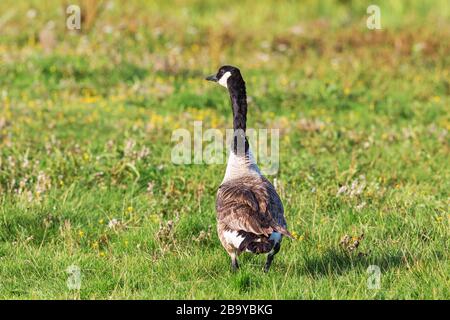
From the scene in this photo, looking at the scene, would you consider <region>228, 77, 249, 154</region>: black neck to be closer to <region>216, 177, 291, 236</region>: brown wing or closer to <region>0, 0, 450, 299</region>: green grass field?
<region>216, 177, 291, 236</region>: brown wing

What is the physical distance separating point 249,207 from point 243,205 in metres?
0.07

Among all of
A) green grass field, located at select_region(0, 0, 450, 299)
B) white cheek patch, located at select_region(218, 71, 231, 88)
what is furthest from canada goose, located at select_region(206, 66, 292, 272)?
green grass field, located at select_region(0, 0, 450, 299)

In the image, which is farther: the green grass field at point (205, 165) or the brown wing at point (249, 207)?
the green grass field at point (205, 165)

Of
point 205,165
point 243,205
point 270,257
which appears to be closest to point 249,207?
point 243,205

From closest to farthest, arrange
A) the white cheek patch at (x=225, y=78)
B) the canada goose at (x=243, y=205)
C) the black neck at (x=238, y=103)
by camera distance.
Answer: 1. the canada goose at (x=243, y=205)
2. the black neck at (x=238, y=103)
3. the white cheek patch at (x=225, y=78)

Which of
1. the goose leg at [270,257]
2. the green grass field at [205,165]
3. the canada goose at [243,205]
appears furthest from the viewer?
the green grass field at [205,165]

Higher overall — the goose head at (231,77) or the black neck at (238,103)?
the goose head at (231,77)

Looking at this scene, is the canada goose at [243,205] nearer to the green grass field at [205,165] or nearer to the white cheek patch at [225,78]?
the white cheek patch at [225,78]

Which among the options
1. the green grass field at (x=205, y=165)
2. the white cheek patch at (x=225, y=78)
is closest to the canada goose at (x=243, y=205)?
the white cheek patch at (x=225, y=78)

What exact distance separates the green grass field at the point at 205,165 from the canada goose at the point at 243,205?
11.2 inches

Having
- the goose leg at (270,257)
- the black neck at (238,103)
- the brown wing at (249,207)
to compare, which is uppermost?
the black neck at (238,103)

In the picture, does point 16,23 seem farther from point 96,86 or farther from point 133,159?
point 133,159

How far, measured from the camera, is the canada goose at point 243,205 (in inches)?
240

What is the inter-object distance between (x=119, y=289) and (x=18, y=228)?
6.01 feet
